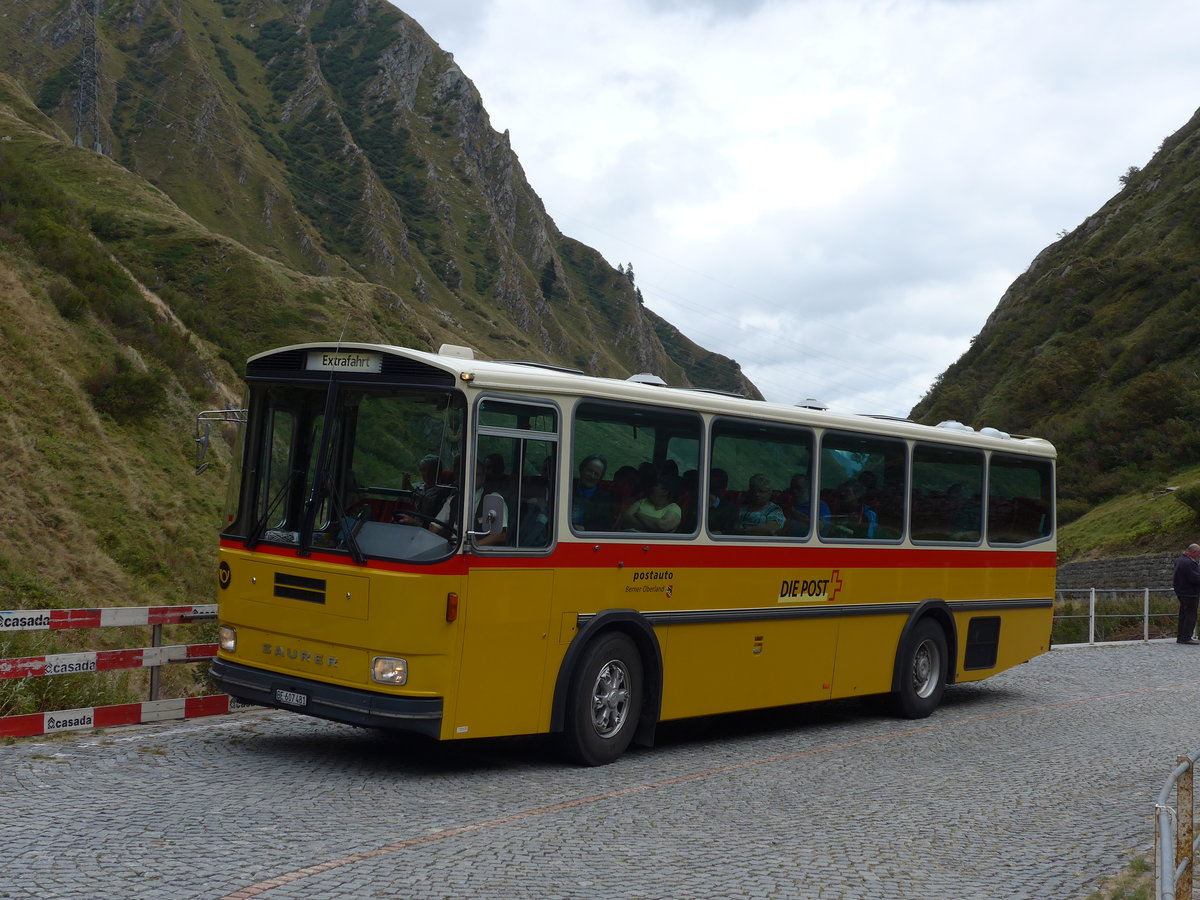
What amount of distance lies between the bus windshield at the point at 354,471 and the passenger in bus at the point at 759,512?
326cm

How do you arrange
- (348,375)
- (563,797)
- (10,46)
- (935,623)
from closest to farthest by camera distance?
1. (563,797)
2. (348,375)
3. (935,623)
4. (10,46)

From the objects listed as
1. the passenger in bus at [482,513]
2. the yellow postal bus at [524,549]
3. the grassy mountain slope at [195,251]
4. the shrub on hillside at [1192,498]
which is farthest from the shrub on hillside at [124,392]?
the shrub on hillside at [1192,498]

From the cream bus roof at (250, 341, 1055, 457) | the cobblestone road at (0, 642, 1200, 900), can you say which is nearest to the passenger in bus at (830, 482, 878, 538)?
the cream bus roof at (250, 341, 1055, 457)

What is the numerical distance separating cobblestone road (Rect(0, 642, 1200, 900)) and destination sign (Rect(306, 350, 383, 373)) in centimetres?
275

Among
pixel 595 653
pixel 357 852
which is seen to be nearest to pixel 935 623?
pixel 595 653

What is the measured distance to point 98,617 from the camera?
9.67 metres

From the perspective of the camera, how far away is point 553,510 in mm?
9156

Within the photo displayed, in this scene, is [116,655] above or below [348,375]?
below

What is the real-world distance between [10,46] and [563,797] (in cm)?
13160

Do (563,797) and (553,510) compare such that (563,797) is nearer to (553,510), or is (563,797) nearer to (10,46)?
(553,510)

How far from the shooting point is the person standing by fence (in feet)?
79.8

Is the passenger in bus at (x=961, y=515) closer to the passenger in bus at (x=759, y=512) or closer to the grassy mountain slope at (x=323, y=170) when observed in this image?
the passenger in bus at (x=759, y=512)

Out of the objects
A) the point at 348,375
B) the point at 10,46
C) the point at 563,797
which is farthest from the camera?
the point at 10,46

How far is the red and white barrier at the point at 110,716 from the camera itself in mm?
8945
